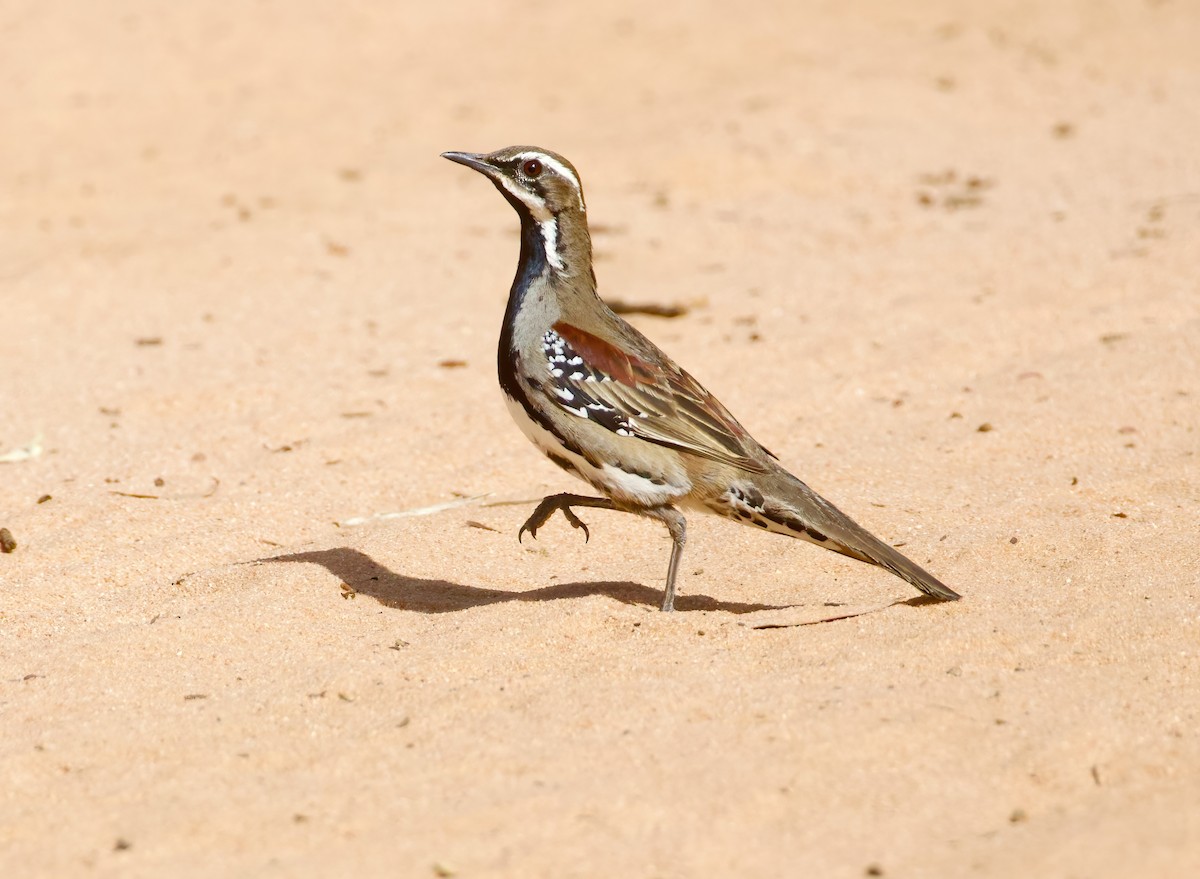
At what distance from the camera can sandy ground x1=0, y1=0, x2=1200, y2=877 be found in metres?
4.91

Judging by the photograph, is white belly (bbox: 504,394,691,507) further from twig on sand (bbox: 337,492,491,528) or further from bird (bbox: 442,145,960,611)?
twig on sand (bbox: 337,492,491,528)

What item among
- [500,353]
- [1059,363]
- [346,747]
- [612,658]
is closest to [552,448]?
[500,353]

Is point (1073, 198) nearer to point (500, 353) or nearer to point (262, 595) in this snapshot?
point (500, 353)

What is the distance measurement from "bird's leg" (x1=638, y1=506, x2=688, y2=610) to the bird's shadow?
181 mm

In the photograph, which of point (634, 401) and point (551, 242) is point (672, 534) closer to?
point (634, 401)

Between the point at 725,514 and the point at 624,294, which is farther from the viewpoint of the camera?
the point at 624,294

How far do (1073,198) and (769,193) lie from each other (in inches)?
109

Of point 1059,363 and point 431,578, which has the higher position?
point 1059,363

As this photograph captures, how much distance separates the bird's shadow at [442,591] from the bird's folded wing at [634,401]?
0.68 m

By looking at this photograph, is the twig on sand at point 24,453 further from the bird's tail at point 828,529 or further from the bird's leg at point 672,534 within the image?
the bird's tail at point 828,529

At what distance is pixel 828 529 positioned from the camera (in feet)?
21.7

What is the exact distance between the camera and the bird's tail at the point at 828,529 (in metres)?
6.50

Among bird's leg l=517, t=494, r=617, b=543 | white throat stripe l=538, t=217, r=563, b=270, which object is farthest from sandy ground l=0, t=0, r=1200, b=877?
white throat stripe l=538, t=217, r=563, b=270

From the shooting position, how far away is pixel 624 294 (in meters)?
11.9
